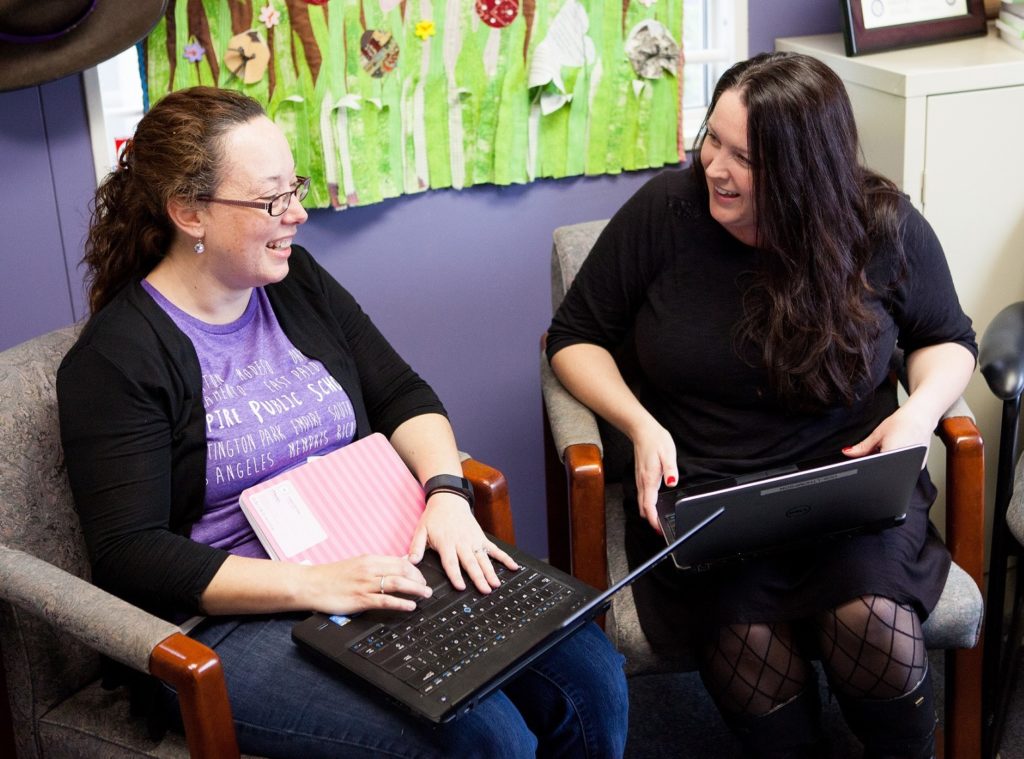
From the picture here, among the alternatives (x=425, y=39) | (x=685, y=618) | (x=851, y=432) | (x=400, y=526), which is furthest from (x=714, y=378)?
(x=425, y=39)

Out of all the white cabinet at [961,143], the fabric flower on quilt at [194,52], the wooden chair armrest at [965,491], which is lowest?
the wooden chair armrest at [965,491]

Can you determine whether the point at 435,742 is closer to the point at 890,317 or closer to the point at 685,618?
the point at 685,618

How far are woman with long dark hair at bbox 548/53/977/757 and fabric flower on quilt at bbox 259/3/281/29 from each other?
0.69 meters

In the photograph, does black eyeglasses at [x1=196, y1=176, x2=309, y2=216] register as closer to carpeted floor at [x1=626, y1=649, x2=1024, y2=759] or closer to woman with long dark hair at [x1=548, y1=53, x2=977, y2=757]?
woman with long dark hair at [x1=548, y1=53, x2=977, y2=757]

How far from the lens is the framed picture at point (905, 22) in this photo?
215cm

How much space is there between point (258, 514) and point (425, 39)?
1.02 m

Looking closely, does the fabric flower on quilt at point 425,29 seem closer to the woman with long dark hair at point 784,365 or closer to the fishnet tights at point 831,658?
the woman with long dark hair at point 784,365

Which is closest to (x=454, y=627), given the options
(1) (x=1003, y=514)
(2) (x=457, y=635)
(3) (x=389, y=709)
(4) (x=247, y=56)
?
(2) (x=457, y=635)

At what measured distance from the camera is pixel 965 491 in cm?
171

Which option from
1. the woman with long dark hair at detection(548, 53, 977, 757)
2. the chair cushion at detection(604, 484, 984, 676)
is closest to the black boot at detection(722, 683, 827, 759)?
the woman with long dark hair at detection(548, 53, 977, 757)

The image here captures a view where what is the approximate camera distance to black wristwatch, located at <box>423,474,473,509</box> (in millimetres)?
1629

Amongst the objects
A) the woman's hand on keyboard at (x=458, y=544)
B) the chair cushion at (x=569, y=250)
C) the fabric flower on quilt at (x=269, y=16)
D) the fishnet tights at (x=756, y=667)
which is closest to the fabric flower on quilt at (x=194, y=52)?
the fabric flower on quilt at (x=269, y=16)

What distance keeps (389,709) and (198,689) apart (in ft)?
0.78

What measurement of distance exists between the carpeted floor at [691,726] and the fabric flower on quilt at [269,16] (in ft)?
4.51
